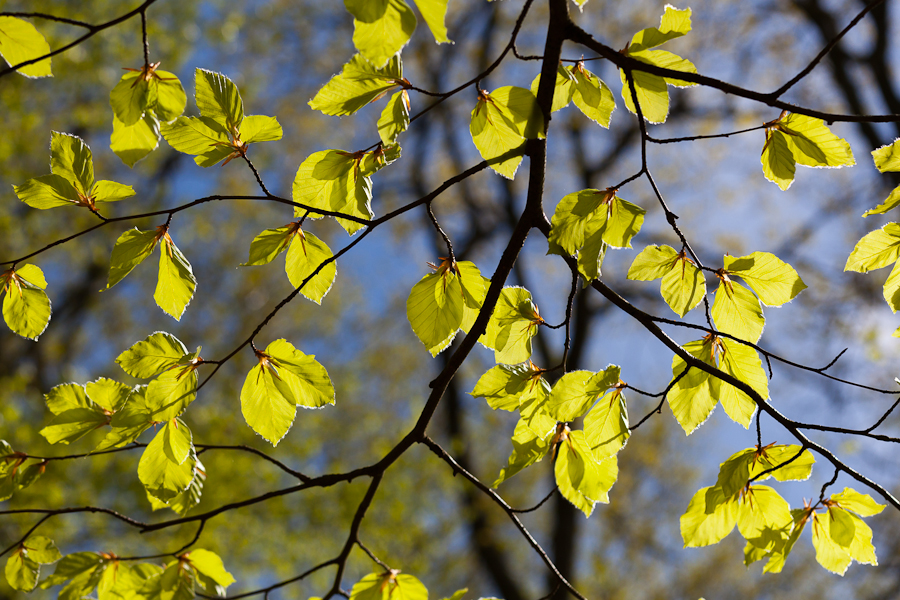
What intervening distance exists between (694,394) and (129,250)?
0.81 metres

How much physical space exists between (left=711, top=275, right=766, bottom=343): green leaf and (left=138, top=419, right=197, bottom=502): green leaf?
30.5 inches

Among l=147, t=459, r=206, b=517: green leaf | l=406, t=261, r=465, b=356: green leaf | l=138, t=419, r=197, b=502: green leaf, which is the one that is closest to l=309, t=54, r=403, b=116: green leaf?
l=406, t=261, r=465, b=356: green leaf

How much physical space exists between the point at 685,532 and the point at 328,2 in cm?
716

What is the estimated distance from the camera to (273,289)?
8344 millimetres

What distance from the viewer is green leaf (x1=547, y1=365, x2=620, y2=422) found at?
0.85 meters

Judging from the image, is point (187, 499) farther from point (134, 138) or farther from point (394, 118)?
point (394, 118)

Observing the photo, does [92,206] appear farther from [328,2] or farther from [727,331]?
[328,2]

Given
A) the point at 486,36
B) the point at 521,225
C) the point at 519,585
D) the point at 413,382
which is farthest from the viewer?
the point at 413,382

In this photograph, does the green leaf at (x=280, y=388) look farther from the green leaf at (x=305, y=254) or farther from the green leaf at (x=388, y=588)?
the green leaf at (x=388, y=588)

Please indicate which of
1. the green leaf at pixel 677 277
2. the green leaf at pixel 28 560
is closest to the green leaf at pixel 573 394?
the green leaf at pixel 677 277

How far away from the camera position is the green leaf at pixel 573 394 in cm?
85

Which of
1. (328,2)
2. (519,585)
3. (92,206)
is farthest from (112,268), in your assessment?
(328,2)

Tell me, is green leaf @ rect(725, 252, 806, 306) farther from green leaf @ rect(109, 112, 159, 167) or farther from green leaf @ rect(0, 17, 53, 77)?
green leaf @ rect(0, 17, 53, 77)

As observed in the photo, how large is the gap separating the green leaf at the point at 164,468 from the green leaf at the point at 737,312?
0.77 m
